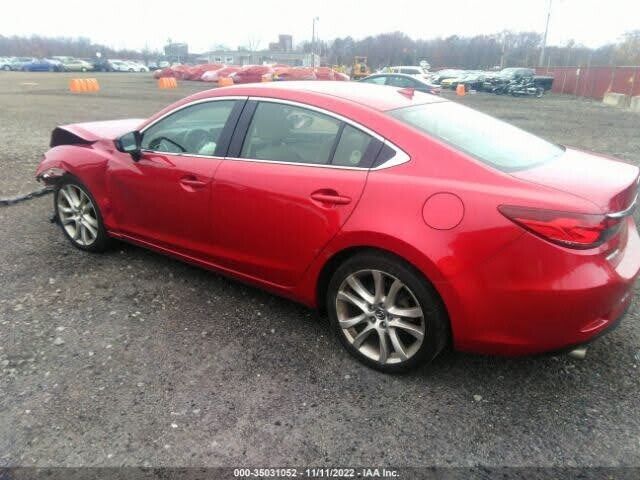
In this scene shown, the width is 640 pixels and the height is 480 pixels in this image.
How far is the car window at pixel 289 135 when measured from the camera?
3.05 meters

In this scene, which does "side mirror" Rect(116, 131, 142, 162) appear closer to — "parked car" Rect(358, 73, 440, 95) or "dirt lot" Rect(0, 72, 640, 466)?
"dirt lot" Rect(0, 72, 640, 466)

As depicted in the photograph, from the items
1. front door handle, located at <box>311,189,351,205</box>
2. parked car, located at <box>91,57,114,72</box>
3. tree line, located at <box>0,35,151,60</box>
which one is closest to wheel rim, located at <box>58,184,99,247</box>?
front door handle, located at <box>311,189,351,205</box>

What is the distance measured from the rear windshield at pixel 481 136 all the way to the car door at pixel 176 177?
4.09 feet

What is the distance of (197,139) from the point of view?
12.1 feet

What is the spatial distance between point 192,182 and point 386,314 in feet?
5.33

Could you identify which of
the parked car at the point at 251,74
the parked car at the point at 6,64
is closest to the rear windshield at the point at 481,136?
the parked car at the point at 251,74

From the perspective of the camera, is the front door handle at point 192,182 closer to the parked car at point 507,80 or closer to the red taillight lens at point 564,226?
→ the red taillight lens at point 564,226

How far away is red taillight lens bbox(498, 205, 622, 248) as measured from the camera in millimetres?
2336

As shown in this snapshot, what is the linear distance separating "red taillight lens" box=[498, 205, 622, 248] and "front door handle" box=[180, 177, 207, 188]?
2.04 m

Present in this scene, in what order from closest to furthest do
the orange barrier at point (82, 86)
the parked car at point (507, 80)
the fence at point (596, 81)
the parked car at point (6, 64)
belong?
1. the orange barrier at point (82, 86)
2. the fence at point (596, 81)
3. the parked car at point (507, 80)
4. the parked car at point (6, 64)

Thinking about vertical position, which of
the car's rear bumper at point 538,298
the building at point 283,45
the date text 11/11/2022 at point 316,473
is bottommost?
the date text 11/11/2022 at point 316,473

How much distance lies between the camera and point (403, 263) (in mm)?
2680

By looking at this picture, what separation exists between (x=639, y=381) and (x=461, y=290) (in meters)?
1.28

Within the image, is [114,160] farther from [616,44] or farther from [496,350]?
[616,44]
